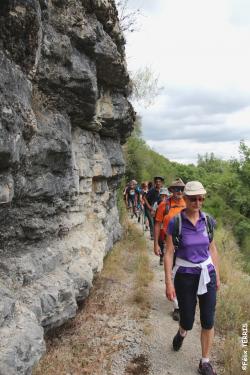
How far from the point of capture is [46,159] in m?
5.51

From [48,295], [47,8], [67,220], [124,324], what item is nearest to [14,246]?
[48,295]

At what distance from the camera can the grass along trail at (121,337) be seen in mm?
5277

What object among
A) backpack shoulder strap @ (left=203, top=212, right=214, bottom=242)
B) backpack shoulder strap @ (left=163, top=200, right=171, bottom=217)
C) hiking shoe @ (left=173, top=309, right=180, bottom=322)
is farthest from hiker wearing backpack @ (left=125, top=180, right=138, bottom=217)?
backpack shoulder strap @ (left=203, top=212, right=214, bottom=242)

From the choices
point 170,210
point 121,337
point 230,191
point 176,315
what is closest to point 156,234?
point 170,210

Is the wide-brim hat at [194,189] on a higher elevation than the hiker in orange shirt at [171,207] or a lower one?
higher

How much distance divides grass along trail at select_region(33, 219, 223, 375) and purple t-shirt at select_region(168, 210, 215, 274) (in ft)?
4.89

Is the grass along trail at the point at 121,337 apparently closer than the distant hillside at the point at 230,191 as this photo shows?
Yes

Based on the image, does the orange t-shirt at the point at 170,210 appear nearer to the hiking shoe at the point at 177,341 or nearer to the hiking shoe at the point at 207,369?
the hiking shoe at the point at 177,341

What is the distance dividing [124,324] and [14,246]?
257 centimetres

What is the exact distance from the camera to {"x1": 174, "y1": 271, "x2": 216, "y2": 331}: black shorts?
4883 millimetres

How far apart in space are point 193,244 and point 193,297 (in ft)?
2.17

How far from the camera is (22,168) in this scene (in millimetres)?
4895

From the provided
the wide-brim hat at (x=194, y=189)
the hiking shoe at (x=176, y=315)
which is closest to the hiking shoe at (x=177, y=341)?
the hiking shoe at (x=176, y=315)

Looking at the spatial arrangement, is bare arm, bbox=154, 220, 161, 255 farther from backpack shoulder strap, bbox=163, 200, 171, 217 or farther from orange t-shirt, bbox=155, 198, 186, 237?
backpack shoulder strap, bbox=163, 200, 171, 217
